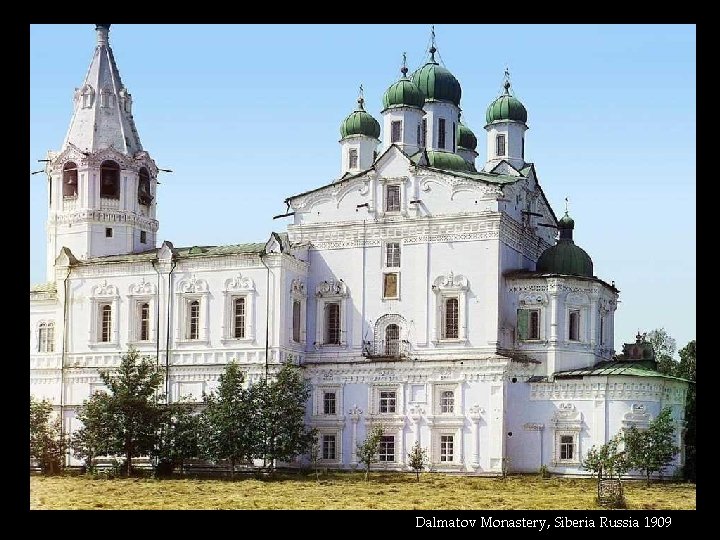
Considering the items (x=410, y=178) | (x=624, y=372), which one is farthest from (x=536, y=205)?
(x=624, y=372)

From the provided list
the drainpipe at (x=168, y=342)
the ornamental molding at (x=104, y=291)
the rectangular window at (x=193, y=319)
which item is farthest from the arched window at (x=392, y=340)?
the ornamental molding at (x=104, y=291)

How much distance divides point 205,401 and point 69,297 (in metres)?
→ 8.72

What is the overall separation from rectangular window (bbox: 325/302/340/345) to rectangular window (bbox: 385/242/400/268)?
9.29 feet

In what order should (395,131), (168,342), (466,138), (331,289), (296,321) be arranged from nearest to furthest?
(296,321) → (331,289) → (168,342) → (395,131) → (466,138)

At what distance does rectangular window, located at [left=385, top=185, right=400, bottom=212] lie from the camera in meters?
51.0

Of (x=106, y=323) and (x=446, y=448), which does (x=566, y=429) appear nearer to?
(x=446, y=448)

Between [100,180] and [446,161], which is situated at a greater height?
[446,161]

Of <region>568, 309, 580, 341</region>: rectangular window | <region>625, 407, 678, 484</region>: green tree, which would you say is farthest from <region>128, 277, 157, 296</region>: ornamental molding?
<region>625, 407, 678, 484</region>: green tree

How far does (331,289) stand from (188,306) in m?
6.00

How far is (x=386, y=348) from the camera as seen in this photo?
165 feet

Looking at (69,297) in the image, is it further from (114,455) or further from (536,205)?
(536,205)

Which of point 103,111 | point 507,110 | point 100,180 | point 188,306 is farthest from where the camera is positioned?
point 507,110

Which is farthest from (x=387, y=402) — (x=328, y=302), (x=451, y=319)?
(x=328, y=302)

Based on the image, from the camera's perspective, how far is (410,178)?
50719mm
